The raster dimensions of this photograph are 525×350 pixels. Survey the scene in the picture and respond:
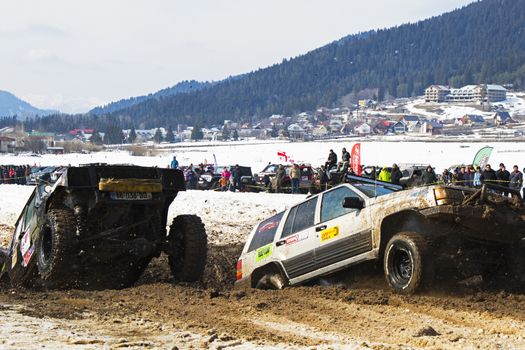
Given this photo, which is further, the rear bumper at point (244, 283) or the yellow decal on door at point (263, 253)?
the rear bumper at point (244, 283)

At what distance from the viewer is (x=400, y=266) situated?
8250 millimetres

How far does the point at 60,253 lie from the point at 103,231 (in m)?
Answer: 0.78

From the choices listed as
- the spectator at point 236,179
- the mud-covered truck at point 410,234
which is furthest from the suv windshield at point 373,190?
the spectator at point 236,179

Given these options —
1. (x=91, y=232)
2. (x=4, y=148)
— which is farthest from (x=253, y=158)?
(x=91, y=232)

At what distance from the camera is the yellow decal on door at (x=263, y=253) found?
1020 cm

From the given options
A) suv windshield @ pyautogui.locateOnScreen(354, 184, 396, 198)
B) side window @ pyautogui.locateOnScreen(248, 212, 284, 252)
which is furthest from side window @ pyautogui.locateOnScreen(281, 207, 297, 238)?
suv windshield @ pyautogui.locateOnScreen(354, 184, 396, 198)

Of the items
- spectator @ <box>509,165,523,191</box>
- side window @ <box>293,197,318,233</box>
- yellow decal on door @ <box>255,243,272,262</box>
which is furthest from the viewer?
spectator @ <box>509,165,523,191</box>

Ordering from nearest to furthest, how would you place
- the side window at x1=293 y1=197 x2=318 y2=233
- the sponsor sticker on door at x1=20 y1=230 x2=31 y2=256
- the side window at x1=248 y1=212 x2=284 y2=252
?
1. the side window at x1=293 y1=197 x2=318 y2=233
2. the side window at x1=248 y1=212 x2=284 y2=252
3. the sponsor sticker on door at x1=20 y1=230 x2=31 y2=256

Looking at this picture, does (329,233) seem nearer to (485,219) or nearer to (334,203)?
(334,203)

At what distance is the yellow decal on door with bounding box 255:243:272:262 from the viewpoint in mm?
10198

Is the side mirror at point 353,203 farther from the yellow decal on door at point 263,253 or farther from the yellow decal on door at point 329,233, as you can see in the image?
the yellow decal on door at point 263,253

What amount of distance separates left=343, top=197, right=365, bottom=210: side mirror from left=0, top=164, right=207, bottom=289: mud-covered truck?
2.68 meters

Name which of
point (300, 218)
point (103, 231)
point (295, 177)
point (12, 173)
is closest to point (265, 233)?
point (300, 218)

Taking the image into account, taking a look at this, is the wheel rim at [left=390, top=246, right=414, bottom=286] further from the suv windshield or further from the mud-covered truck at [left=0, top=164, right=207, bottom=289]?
the mud-covered truck at [left=0, top=164, right=207, bottom=289]
